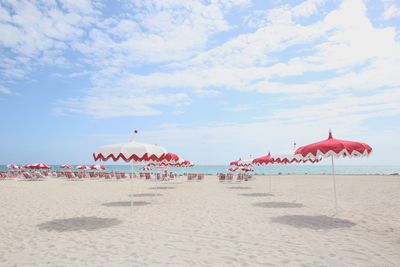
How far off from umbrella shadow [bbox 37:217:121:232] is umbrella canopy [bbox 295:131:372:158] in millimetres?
5954

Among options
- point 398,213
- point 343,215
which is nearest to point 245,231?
point 343,215

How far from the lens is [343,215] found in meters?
10.6

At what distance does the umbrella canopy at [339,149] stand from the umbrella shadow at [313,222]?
188 cm

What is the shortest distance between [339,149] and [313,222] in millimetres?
2165

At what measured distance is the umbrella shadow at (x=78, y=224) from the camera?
8555 millimetres

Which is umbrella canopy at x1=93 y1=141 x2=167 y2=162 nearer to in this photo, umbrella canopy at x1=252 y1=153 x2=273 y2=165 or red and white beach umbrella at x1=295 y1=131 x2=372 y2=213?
red and white beach umbrella at x1=295 y1=131 x2=372 y2=213

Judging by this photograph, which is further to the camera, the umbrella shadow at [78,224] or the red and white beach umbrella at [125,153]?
the red and white beach umbrella at [125,153]

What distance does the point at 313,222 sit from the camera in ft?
30.5

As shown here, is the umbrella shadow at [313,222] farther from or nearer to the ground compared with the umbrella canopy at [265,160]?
nearer to the ground

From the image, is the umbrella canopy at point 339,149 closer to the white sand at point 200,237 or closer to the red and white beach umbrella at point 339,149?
the red and white beach umbrella at point 339,149

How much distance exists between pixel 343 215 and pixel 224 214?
3.80 m

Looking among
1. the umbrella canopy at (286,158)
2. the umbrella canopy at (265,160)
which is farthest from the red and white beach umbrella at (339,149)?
the umbrella canopy at (265,160)

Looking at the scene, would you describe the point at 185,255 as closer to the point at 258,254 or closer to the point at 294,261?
the point at 258,254

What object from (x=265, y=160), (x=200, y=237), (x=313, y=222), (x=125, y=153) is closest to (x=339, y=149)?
(x=313, y=222)
